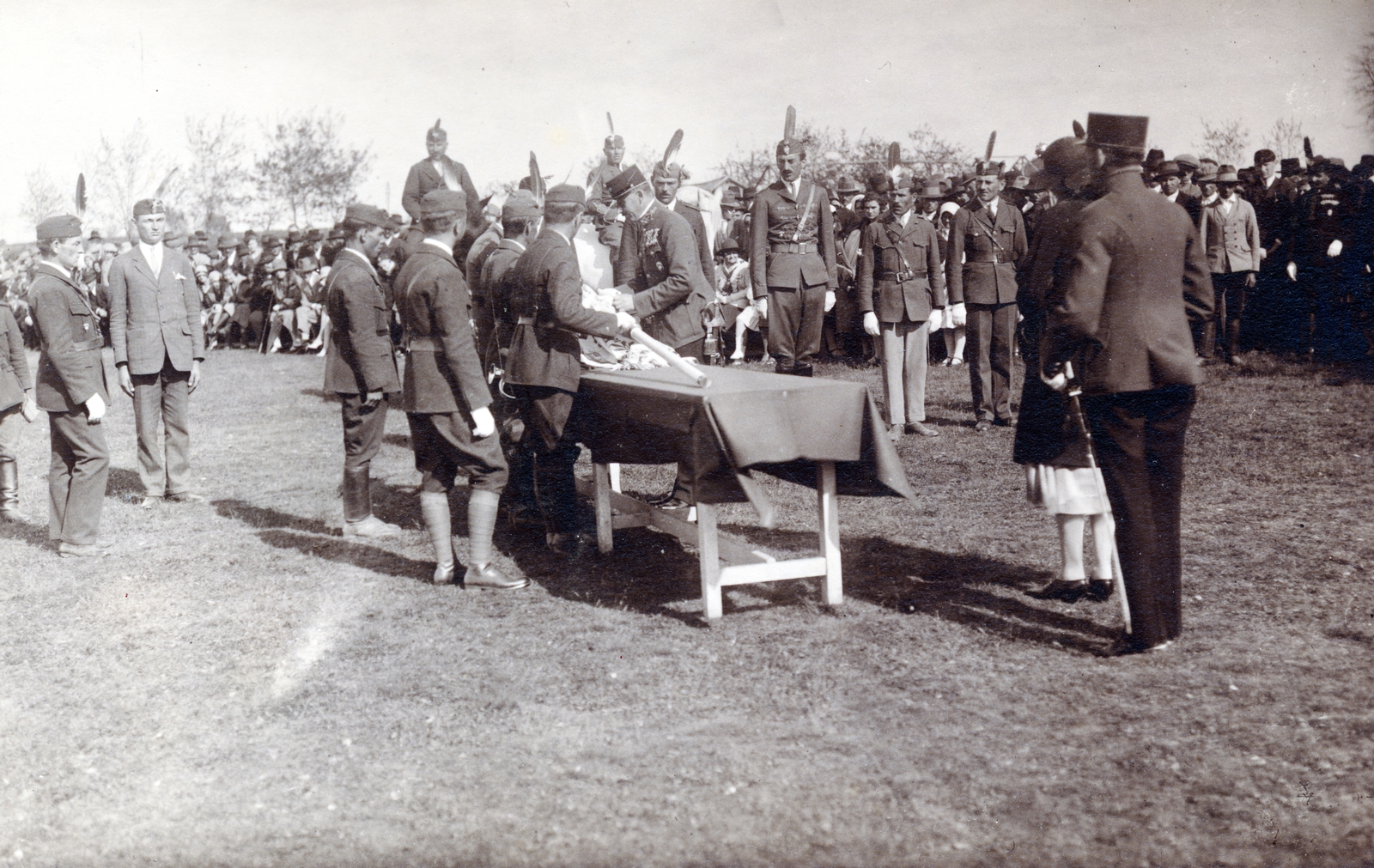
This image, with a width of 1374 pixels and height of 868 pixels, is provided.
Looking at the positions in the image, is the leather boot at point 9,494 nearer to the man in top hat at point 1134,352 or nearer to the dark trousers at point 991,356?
the man in top hat at point 1134,352

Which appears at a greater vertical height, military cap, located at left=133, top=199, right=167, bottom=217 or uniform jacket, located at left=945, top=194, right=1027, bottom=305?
military cap, located at left=133, top=199, right=167, bottom=217

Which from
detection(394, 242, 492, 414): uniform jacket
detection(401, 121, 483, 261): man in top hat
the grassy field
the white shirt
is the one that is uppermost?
detection(401, 121, 483, 261): man in top hat

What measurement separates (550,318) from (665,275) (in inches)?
51.8

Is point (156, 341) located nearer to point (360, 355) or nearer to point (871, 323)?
point (360, 355)

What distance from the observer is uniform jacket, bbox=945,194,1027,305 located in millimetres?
9820

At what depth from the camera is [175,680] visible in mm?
4992

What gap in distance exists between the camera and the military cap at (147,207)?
8562 millimetres

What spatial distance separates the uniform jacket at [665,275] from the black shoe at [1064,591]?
2.71m

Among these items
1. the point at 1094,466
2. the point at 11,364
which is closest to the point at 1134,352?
the point at 1094,466

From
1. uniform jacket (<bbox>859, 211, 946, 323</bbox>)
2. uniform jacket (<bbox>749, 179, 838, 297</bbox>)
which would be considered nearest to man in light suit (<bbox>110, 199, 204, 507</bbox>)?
uniform jacket (<bbox>749, 179, 838, 297</bbox>)

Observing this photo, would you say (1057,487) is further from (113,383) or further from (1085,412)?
(113,383)

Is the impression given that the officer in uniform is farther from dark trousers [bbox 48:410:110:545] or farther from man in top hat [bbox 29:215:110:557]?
dark trousers [bbox 48:410:110:545]

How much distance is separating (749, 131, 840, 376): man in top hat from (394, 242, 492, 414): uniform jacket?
3.87 meters

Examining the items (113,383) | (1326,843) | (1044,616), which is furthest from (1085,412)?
(113,383)
